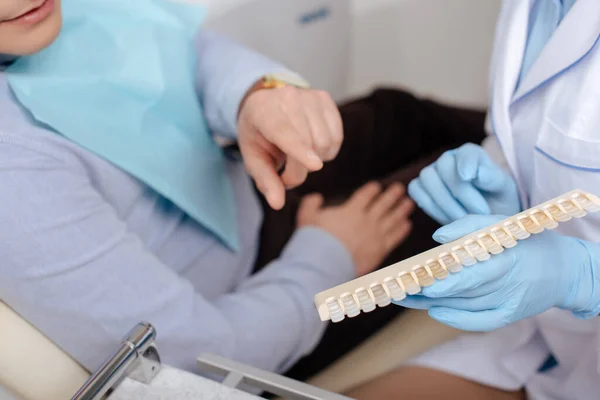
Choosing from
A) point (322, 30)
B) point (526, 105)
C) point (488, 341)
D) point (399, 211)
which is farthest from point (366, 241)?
point (322, 30)

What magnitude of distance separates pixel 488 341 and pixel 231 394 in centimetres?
35

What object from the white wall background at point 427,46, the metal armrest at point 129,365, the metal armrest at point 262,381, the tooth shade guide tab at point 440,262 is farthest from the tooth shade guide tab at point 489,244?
the white wall background at point 427,46

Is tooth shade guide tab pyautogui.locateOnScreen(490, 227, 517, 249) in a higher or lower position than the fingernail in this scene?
higher

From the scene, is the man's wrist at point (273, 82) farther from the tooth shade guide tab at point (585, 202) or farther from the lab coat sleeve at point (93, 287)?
the tooth shade guide tab at point (585, 202)

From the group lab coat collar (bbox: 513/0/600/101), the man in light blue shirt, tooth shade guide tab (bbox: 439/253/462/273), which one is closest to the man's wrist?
the man in light blue shirt

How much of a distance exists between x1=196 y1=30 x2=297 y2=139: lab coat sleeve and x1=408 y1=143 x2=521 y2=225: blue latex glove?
254 millimetres

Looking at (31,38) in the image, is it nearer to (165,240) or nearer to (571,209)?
(165,240)

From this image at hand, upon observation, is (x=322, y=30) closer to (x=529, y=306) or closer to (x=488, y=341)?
(x=488, y=341)

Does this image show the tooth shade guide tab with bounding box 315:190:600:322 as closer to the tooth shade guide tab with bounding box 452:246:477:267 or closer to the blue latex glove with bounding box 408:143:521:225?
the tooth shade guide tab with bounding box 452:246:477:267

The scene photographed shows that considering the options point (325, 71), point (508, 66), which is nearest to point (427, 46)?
point (325, 71)

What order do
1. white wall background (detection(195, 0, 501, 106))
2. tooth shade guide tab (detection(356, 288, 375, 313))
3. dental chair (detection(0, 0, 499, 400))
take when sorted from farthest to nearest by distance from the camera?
white wall background (detection(195, 0, 501, 106)), dental chair (detection(0, 0, 499, 400)), tooth shade guide tab (detection(356, 288, 375, 313))

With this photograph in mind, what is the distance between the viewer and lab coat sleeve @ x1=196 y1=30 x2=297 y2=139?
72cm

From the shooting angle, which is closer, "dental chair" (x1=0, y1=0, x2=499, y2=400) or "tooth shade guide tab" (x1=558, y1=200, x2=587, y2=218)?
"tooth shade guide tab" (x1=558, y1=200, x2=587, y2=218)

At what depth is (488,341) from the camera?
67cm
